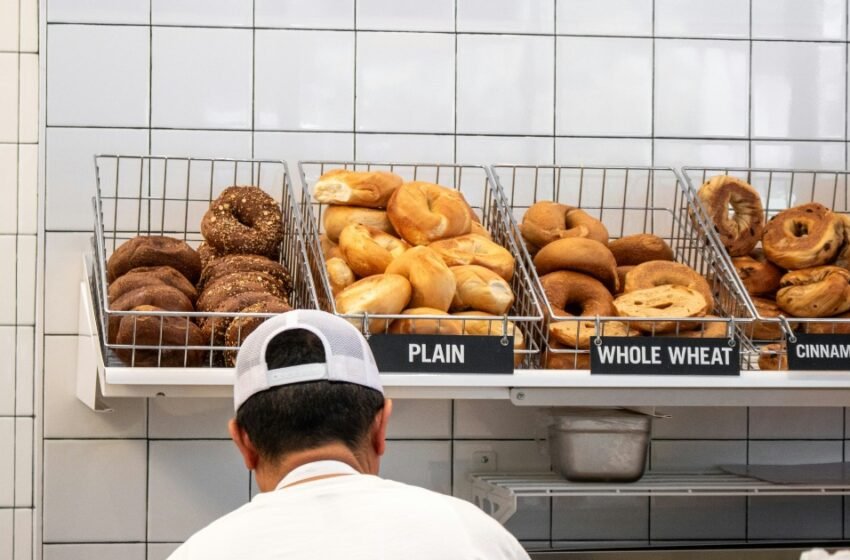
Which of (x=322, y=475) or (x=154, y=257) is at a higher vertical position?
(x=154, y=257)

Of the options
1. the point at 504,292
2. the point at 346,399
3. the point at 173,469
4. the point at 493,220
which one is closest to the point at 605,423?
the point at 504,292

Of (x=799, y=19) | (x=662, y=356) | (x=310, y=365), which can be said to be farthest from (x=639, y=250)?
(x=310, y=365)

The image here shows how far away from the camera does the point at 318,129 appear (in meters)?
2.20

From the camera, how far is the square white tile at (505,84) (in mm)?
2234

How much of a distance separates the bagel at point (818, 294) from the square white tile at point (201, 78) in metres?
1.06

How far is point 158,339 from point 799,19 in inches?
58.9

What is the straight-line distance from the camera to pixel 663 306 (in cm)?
179

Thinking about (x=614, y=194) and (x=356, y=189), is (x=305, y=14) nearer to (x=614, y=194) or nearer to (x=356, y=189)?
(x=356, y=189)

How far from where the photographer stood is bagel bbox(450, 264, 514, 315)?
5.78ft

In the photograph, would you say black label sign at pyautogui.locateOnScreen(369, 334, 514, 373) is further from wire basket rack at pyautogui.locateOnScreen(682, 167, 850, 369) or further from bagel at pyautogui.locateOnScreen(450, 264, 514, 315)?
wire basket rack at pyautogui.locateOnScreen(682, 167, 850, 369)

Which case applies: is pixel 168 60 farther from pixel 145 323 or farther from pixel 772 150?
pixel 772 150

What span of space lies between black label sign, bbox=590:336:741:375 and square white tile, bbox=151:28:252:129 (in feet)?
2.92

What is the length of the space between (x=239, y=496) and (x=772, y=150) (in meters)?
1.29

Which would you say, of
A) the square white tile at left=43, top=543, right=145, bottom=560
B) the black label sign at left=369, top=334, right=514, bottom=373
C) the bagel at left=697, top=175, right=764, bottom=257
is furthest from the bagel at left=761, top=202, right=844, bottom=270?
the square white tile at left=43, top=543, right=145, bottom=560
